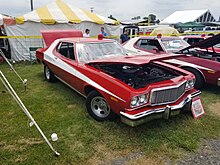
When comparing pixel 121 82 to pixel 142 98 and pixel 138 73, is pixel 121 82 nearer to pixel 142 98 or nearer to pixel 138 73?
pixel 142 98

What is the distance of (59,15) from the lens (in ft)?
36.0

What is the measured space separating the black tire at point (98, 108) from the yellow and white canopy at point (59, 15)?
801cm

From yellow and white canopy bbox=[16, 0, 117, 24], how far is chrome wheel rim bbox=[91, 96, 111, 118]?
805 cm

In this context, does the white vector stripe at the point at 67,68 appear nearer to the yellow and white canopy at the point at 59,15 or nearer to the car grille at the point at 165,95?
the car grille at the point at 165,95

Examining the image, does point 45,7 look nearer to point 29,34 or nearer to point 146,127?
point 29,34

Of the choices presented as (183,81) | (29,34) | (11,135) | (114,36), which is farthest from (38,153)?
(114,36)

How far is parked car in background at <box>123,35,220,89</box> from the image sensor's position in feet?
16.8

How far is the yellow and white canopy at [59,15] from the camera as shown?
10.3 meters

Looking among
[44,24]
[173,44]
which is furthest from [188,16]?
[173,44]

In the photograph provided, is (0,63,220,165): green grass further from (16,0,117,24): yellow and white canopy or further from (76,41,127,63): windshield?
(16,0,117,24): yellow and white canopy

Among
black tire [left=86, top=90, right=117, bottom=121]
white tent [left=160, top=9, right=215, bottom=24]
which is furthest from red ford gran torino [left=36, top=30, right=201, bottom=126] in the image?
white tent [left=160, top=9, right=215, bottom=24]

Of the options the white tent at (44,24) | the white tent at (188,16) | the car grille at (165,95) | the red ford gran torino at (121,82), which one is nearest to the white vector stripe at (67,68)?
the red ford gran torino at (121,82)

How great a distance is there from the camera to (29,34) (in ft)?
33.7

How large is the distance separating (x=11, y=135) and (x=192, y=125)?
3237 millimetres
